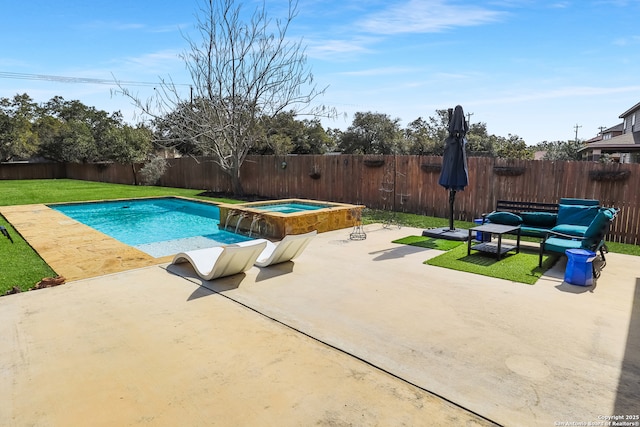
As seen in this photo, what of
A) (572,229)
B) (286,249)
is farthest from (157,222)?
(572,229)

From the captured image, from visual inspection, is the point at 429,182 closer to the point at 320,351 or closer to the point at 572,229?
the point at 572,229

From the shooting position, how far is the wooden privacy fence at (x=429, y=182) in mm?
7738

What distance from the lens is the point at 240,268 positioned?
525 cm

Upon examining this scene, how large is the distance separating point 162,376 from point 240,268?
8.05 feet

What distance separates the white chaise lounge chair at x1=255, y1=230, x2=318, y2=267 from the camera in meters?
5.44

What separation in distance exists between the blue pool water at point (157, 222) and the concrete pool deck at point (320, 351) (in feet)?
11.6

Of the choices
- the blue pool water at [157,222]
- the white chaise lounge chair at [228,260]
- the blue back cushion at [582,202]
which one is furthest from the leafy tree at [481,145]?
the white chaise lounge chair at [228,260]

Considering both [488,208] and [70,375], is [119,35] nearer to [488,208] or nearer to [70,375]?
[488,208]

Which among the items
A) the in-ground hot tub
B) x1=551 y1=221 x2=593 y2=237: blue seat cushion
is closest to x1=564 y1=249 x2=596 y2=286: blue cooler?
x1=551 y1=221 x2=593 y2=237: blue seat cushion

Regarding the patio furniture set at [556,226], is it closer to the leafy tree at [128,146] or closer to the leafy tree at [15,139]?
the leafy tree at [128,146]

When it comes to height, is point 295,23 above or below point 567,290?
above

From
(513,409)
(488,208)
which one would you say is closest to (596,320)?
(513,409)

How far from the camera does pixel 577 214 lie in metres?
6.56

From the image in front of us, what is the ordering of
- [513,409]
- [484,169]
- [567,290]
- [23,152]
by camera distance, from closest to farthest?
1. [513,409]
2. [567,290]
3. [484,169]
4. [23,152]
